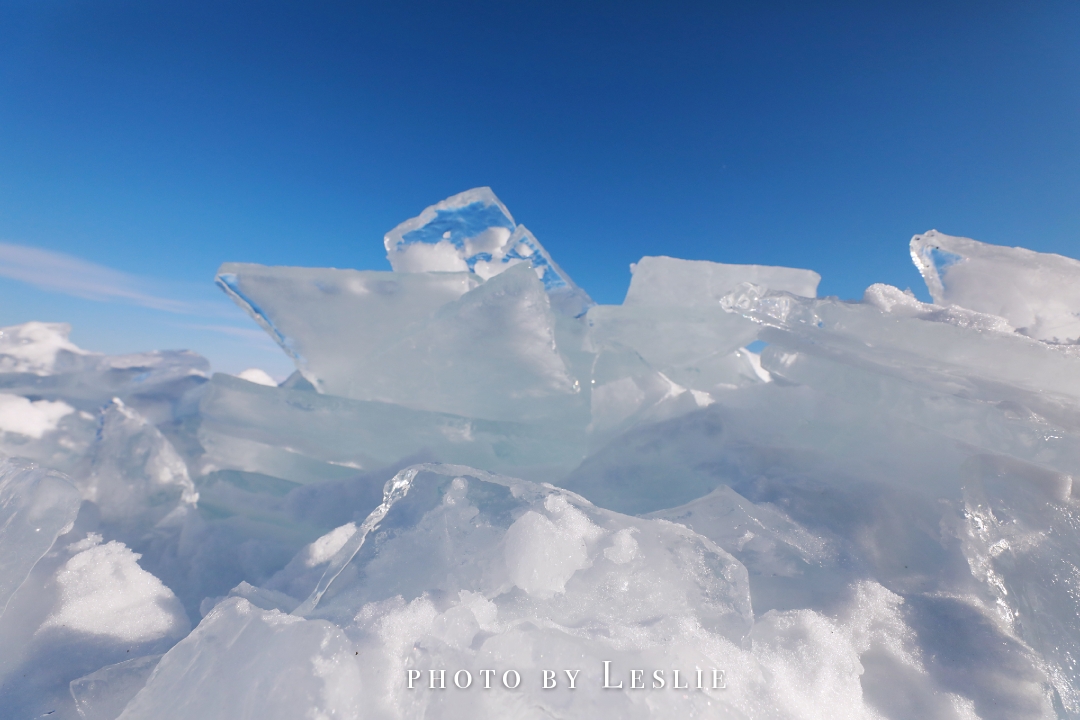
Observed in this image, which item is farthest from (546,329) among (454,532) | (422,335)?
(454,532)

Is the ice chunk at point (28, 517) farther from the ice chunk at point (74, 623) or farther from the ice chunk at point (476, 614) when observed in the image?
the ice chunk at point (476, 614)

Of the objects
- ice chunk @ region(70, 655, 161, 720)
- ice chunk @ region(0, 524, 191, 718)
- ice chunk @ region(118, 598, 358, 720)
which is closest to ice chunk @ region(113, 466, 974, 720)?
ice chunk @ region(118, 598, 358, 720)

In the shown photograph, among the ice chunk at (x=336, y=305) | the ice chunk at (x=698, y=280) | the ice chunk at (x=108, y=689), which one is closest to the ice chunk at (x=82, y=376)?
the ice chunk at (x=336, y=305)

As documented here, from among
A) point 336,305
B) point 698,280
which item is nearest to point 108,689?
point 336,305

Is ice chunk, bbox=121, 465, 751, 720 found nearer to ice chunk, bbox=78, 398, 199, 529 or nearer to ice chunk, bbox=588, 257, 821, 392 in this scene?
ice chunk, bbox=78, 398, 199, 529

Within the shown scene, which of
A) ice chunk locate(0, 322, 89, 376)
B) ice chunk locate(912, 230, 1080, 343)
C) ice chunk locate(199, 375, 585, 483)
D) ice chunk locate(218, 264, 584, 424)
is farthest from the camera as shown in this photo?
ice chunk locate(0, 322, 89, 376)
